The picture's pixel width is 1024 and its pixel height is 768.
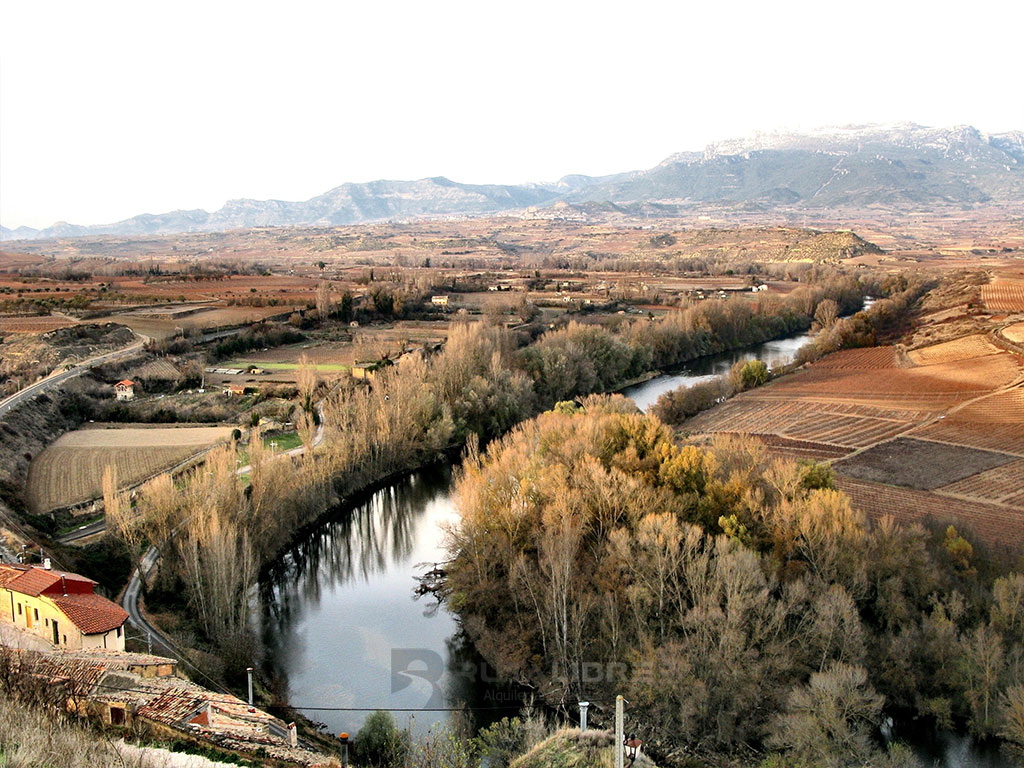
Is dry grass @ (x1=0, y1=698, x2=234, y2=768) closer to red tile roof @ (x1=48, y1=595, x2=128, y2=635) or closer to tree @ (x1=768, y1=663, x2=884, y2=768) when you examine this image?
red tile roof @ (x1=48, y1=595, x2=128, y2=635)

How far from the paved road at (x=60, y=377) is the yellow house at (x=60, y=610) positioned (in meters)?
19.4

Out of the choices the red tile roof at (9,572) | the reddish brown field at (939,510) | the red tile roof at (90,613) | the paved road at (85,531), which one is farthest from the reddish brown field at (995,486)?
the paved road at (85,531)

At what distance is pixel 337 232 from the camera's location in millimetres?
195250

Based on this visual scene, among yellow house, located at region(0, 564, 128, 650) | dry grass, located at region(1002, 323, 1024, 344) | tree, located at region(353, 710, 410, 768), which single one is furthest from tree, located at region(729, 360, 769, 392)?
yellow house, located at region(0, 564, 128, 650)

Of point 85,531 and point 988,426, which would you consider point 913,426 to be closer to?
point 988,426

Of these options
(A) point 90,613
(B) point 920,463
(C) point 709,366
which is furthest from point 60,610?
(C) point 709,366

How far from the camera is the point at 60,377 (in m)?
40.2

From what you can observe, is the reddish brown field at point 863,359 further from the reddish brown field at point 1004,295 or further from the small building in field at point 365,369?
the small building in field at point 365,369

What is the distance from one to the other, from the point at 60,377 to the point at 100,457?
12096mm

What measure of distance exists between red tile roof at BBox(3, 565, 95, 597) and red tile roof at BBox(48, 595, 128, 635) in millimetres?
330

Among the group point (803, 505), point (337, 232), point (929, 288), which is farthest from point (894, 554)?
point (337, 232)

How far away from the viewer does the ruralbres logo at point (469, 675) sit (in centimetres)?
1797

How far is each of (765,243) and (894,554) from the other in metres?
115

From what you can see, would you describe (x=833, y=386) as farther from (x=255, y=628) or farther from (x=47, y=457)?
(x=47, y=457)
